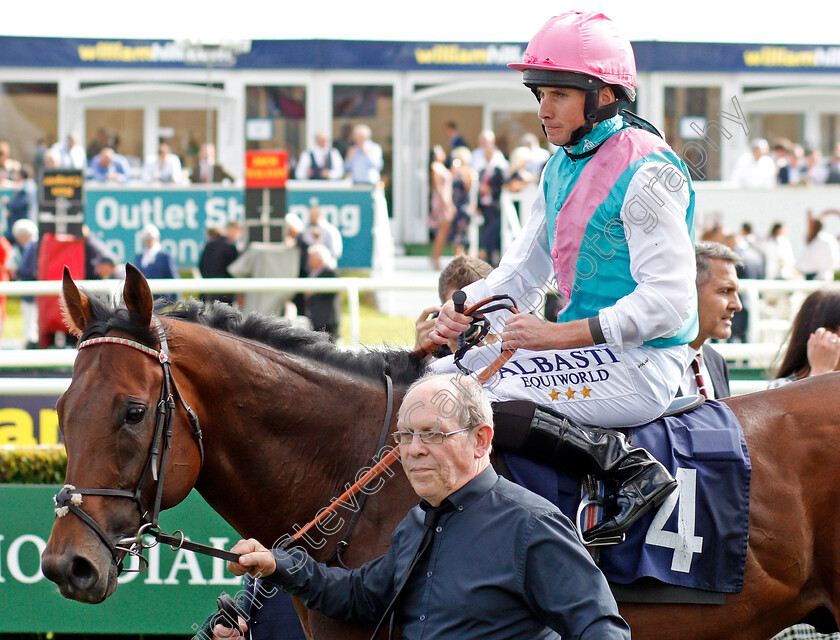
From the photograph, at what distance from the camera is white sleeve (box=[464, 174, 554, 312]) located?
3.10 metres

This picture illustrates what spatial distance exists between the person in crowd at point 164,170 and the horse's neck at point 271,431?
13.4 meters

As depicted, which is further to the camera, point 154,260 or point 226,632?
point 154,260

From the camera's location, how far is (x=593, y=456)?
2.68 metres

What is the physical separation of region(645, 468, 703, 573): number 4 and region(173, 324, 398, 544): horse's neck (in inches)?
31.6

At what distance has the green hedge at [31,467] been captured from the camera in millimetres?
4793

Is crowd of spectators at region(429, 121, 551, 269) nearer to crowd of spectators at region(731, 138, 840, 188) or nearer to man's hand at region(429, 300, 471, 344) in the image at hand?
crowd of spectators at region(731, 138, 840, 188)

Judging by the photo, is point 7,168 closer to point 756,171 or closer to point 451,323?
point 756,171

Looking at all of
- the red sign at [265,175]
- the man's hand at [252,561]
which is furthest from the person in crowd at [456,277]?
the red sign at [265,175]

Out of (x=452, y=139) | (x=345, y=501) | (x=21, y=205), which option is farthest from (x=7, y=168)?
(x=345, y=501)

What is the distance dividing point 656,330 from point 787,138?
17.3 metres

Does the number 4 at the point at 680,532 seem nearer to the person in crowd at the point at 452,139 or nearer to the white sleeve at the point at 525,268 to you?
the white sleeve at the point at 525,268

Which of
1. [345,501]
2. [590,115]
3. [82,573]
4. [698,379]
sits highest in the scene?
[590,115]

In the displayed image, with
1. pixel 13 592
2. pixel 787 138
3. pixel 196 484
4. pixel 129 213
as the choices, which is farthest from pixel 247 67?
pixel 196 484

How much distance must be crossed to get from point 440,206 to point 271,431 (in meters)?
13.4
